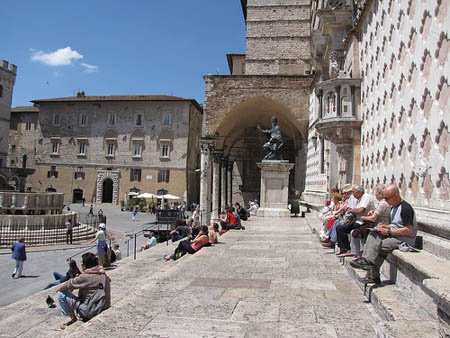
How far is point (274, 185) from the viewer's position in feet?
56.5

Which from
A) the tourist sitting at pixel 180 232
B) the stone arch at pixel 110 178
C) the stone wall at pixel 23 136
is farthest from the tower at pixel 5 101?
the tourist sitting at pixel 180 232

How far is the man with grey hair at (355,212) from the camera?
5227 millimetres

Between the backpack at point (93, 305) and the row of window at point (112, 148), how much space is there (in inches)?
1389

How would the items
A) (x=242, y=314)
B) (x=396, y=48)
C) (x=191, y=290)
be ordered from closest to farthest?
(x=242, y=314) < (x=191, y=290) < (x=396, y=48)

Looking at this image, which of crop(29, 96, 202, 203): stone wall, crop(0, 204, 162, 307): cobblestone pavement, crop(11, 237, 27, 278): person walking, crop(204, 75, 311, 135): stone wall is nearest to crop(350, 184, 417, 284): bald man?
crop(0, 204, 162, 307): cobblestone pavement

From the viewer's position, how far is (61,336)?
124 inches

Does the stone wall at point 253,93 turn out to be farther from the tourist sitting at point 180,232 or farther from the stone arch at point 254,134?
the tourist sitting at point 180,232

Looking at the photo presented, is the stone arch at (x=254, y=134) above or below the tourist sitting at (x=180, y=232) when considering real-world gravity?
above

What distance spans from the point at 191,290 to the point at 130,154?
36.6 m

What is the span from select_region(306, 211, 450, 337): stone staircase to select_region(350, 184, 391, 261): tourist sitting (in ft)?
1.44

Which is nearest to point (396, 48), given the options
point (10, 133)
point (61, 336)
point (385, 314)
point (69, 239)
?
point (385, 314)

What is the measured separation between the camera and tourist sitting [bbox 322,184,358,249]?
597cm

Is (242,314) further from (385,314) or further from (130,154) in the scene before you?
(130,154)

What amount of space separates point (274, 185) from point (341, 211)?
10635 mm
